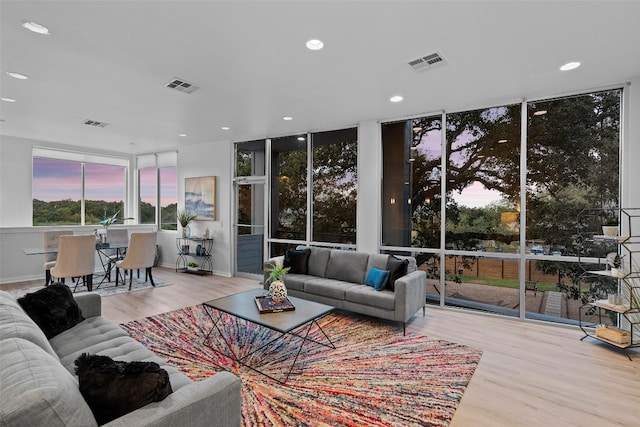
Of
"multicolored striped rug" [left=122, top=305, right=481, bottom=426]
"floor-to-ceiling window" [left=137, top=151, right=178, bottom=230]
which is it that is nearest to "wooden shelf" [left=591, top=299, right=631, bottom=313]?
"multicolored striped rug" [left=122, top=305, right=481, bottom=426]

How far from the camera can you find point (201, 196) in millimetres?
7320

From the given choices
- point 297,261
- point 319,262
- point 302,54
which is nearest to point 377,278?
point 319,262

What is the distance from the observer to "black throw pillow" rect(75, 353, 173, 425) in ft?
4.23

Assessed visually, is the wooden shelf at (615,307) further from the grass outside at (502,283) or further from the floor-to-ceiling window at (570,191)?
the grass outside at (502,283)

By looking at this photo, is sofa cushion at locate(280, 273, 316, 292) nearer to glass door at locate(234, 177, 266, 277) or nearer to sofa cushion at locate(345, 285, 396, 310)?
sofa cushion at locate(345, 285, 396, 310)

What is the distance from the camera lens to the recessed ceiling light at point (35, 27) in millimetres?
2564

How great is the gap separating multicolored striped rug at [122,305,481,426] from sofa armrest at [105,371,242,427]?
830 mm

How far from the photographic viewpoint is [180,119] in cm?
530

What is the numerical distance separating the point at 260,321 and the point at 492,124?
4.03 m

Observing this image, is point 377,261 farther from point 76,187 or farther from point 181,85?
point 76,187

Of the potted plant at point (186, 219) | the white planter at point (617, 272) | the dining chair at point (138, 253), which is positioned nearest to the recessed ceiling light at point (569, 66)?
the white planter at point (617, 272)

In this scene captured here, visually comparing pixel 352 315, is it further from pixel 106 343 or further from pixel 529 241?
pixel 106 343

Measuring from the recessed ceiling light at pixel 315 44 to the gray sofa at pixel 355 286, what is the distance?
8.70 ft

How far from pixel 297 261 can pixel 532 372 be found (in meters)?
3.20
